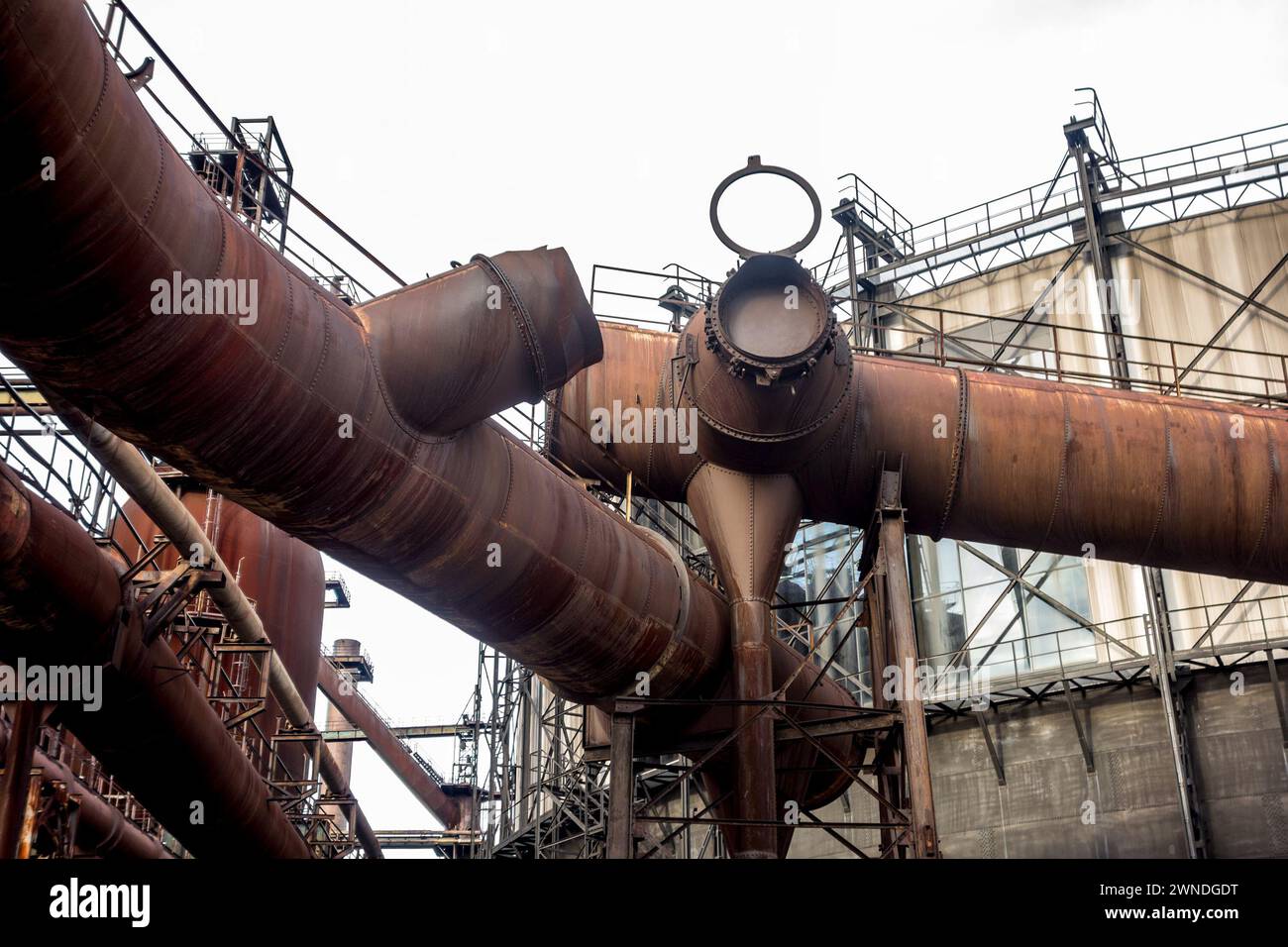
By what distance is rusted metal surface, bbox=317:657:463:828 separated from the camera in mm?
39938

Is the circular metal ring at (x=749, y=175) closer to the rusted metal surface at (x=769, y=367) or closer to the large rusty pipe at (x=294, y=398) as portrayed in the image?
the rusted metal surface at (x=769, y=367)

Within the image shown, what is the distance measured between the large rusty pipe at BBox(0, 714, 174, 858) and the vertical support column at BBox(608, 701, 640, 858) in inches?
248

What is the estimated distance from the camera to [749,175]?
12047 millimetres

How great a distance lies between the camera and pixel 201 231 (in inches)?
286

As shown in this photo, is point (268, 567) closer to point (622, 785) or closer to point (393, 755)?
point (622, 785)

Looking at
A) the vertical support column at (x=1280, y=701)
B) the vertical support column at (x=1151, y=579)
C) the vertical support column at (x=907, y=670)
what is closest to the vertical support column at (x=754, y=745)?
the vertical support column at (x=907, y=670)

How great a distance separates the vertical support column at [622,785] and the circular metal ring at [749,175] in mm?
4599

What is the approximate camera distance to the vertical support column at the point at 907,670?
10766 millimetres

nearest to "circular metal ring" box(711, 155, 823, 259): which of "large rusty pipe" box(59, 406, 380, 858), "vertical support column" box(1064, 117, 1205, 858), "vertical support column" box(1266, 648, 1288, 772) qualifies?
"large rusty pipe" box(59, 406, 380, 858)

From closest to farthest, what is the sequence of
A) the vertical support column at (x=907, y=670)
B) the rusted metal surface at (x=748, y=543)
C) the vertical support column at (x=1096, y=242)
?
the vertical support column at (x=907, y=670)
the rusted metal surface at (x=748, y=543)
the vertical support column at (x=1096, y=242)

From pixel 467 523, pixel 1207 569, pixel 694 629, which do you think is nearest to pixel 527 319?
pixel 467 523
